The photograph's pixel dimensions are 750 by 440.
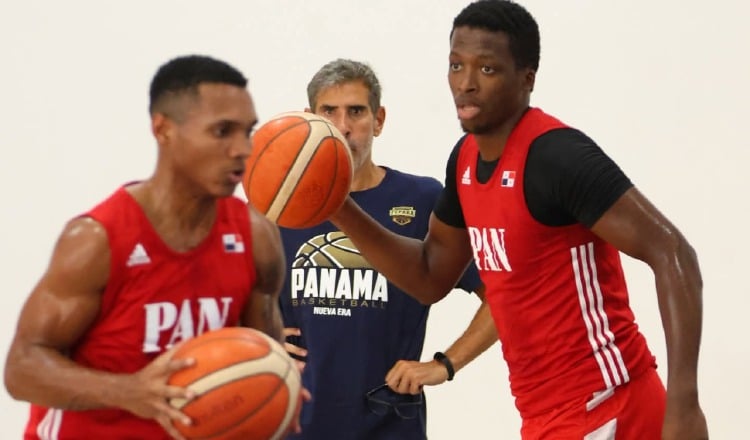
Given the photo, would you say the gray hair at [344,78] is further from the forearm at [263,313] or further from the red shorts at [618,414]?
the red shorts at [618,414]

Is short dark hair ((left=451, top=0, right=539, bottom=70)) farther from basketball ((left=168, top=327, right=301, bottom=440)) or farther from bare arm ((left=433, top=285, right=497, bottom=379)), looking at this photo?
basketball ((left=168, top=327, right=301, bottom=440))

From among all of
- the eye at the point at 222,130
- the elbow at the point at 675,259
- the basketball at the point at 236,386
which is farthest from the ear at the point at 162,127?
the elbow at the point at 675,259

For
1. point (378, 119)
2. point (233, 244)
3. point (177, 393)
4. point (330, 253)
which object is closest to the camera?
point (177, 393)

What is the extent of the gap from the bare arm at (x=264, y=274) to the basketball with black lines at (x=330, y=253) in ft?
2.67

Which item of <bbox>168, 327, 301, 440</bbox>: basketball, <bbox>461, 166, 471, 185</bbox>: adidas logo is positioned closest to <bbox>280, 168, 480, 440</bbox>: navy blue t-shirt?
<bbox>461, 166, 471, 185</bbox>: adidas logo

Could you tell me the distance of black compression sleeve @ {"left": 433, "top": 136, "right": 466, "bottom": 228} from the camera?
3504mm

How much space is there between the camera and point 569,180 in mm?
2986

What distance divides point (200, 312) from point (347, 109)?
1.32m

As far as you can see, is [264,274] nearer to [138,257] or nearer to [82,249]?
[138,257]

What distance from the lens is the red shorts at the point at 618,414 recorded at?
10.2 feet

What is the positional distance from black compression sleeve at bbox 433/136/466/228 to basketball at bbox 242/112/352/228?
284 mm

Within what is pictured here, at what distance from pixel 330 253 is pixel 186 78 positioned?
3.91ft

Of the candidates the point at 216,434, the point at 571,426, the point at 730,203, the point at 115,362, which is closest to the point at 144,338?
the point at 115,362

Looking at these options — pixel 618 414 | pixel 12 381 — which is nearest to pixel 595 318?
pixel 618 414
